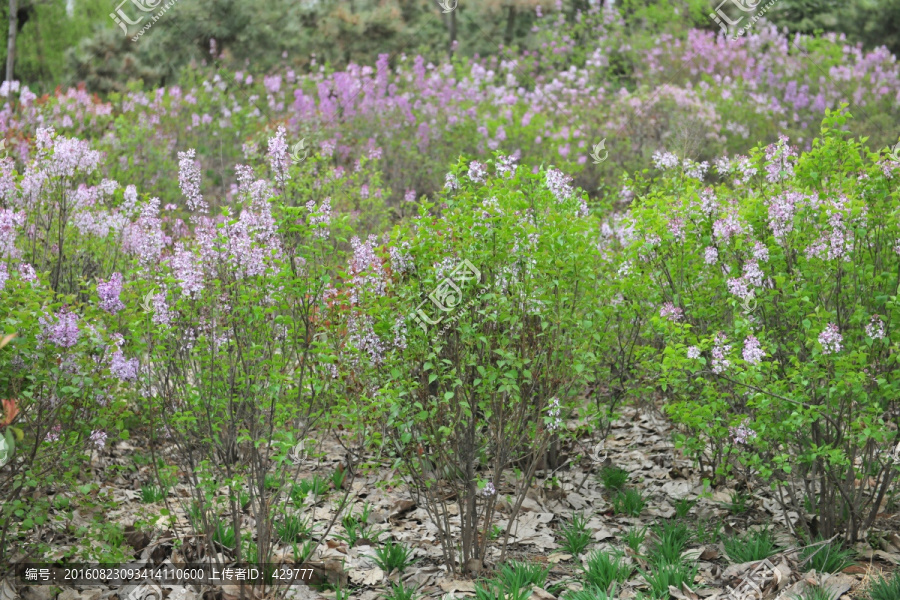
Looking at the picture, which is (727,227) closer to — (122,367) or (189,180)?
(189,180)

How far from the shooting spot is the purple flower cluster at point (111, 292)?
358cm

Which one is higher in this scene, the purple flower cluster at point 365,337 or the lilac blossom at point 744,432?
the purple flower cluster at point 365,337

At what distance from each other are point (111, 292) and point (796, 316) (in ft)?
9.88

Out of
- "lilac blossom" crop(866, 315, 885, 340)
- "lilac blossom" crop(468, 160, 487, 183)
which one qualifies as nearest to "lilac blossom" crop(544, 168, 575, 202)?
"lilac blossom" crop(468, 160, 487, 183)

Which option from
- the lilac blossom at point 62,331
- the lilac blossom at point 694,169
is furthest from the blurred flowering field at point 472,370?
the lilac blossom at point 694,169

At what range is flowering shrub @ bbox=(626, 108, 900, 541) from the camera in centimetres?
336

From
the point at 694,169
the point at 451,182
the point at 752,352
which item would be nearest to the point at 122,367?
the point at 451,182

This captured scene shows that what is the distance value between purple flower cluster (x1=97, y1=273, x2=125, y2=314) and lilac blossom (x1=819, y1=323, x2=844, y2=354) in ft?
9.53

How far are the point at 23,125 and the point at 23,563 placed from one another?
6324mm

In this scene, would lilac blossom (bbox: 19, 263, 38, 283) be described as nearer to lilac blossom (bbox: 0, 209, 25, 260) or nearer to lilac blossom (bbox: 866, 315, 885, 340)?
lilac blossom (bbox: 0, 209, 25, 260)

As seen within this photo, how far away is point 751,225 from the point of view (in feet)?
12.2

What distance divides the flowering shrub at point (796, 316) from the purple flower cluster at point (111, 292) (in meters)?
2.30

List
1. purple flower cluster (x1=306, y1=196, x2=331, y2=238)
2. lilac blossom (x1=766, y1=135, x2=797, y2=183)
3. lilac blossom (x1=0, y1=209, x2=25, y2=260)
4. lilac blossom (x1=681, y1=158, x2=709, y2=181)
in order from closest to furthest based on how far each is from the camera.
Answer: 1. purple flower cluster (x1=306, y1=196, x2=331, y2=238)
2. lilac blossom (x1=766, y1=135, x2=797, y2=183)
3. lilac blossom (x1=0, y1=209, x2=25, y2=260)
4. lilac blossom (x1=681, y1=158, x2=709, y2=181)

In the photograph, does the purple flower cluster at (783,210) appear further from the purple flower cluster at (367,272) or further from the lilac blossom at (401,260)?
the purple flower cluster at (367,272)
